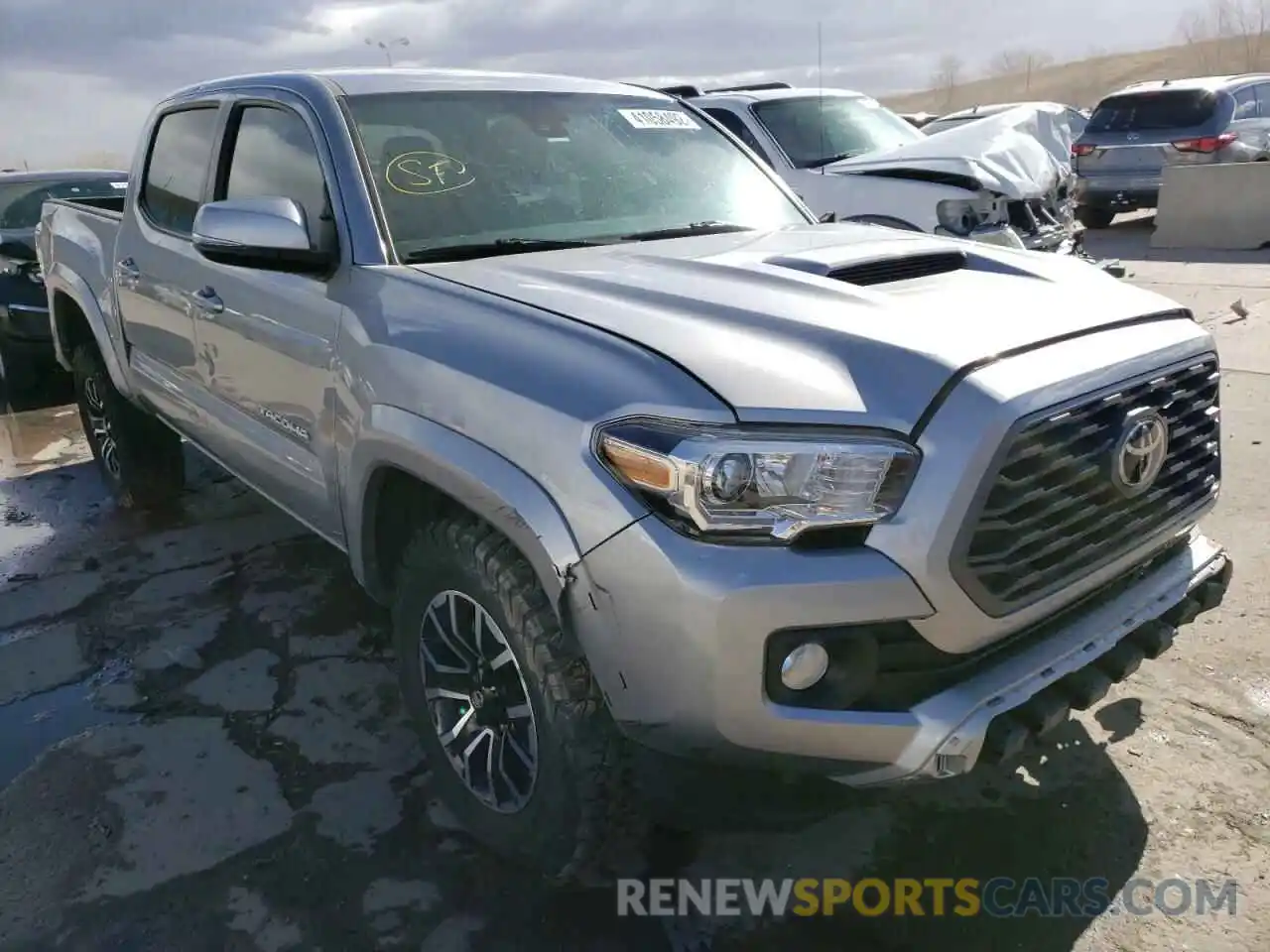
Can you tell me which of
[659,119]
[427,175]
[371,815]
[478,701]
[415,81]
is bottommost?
[371,815]

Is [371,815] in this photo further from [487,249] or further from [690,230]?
[690,230]

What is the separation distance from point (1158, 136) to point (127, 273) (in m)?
12.1

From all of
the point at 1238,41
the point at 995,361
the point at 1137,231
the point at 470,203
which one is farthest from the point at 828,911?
the point at 1238,41

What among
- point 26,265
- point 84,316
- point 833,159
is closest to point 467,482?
point 84,316

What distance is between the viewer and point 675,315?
232cm

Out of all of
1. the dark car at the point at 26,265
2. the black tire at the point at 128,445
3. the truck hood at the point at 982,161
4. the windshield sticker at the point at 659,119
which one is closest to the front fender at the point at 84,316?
the black tire at the point at 128,445

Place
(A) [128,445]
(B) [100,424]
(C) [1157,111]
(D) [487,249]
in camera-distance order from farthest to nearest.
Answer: (C) [1157,111]
(B) [100,424]
(A) [128,445]
(D) [487,249]

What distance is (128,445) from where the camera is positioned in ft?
16.9

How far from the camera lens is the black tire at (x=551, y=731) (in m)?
2.17

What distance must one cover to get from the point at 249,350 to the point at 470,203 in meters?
0.86

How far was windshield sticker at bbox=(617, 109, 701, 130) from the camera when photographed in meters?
3.64

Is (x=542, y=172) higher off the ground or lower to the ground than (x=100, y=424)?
higher

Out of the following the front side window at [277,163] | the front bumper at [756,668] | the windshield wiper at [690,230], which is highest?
the front side window at [277,163]

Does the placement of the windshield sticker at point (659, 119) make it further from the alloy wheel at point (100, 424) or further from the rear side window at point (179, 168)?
the alloy wheel at point (100, 424)
